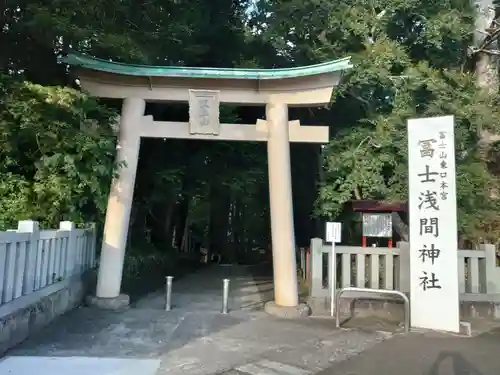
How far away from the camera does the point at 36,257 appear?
7418 millimetres

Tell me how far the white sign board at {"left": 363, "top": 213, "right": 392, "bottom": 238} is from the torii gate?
214 centimetres

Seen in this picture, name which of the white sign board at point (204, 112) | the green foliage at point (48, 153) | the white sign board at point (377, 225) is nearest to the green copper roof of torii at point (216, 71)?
the white sign board at point (204, 112)

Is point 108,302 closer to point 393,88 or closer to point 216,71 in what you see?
point 216,71

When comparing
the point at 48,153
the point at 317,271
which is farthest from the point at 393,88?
the point at 48,153

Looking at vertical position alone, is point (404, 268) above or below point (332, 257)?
below

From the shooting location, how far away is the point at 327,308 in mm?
9844

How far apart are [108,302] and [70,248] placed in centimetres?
130

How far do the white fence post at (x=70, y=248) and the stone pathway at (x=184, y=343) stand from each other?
31.7 inches

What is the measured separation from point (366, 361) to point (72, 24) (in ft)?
25.7

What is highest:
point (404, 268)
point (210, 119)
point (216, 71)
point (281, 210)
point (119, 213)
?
point (216, 71)

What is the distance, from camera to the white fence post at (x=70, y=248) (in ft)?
30.3

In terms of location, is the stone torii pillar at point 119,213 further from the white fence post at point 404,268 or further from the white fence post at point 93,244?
the white fence post at point 404,268

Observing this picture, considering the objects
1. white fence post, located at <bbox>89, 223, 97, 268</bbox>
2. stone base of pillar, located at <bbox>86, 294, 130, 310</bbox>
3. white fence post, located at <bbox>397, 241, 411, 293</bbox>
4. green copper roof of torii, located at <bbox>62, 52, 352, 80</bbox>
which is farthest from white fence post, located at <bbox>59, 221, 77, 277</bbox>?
white fence post, located at <bbox>397, 241, 411, 293</bbox>

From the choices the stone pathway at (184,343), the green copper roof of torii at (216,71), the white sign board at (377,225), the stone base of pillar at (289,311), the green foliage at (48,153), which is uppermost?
the green copper roof of torii at (216,71)
